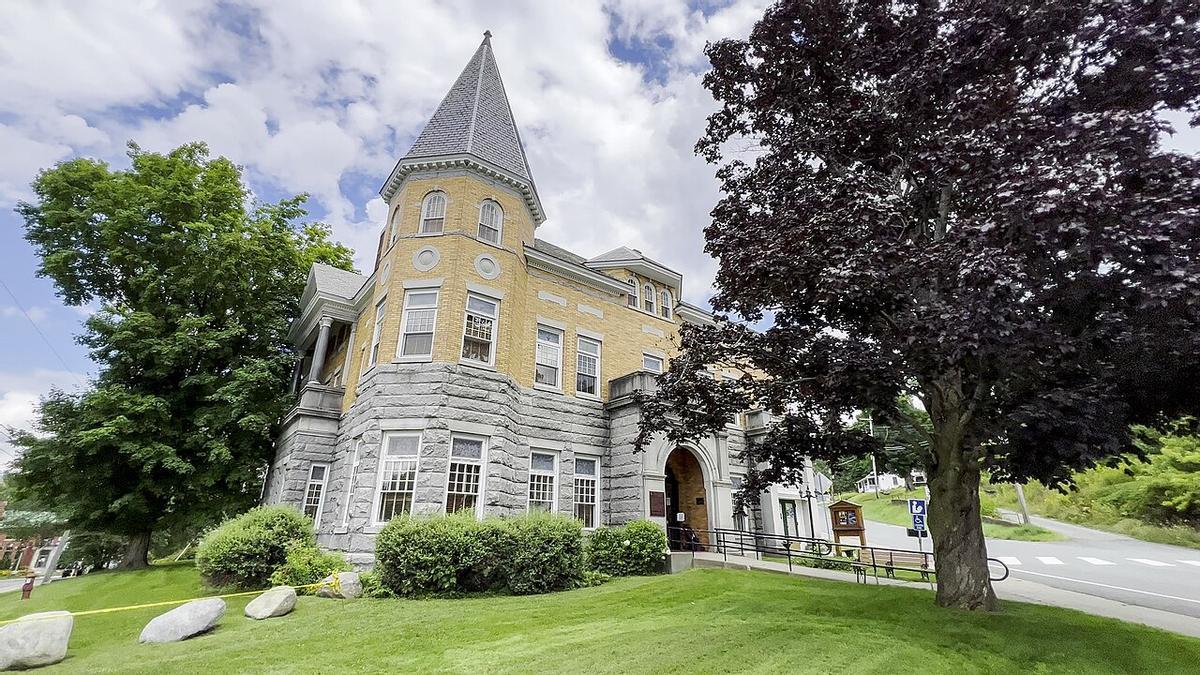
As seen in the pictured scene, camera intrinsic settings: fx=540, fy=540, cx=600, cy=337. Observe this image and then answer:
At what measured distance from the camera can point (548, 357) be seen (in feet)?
57.7

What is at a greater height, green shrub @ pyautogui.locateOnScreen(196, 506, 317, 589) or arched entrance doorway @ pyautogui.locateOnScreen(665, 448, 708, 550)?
arched entrance doorway @ pyautogui.locateOnScreen(665, 448, 708, 550)

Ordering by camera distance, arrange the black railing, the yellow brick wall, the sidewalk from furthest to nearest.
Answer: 1. the yellow brick wall
2. the black railing
3. the sidewalk

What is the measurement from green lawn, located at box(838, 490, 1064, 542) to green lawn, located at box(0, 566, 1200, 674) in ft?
35.9

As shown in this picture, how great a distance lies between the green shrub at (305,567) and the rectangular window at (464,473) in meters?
2.69

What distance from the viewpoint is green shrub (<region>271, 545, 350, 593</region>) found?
11938 mm

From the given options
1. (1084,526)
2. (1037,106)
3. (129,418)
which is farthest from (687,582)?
(1084,526)

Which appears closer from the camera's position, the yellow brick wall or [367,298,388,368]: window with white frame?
the yellow brick wall

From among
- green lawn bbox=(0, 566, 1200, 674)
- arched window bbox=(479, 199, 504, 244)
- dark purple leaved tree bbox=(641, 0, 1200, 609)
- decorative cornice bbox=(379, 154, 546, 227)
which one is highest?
decorative cornice bbox=(379, 154, 546, 227)

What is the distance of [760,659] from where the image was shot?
643cm

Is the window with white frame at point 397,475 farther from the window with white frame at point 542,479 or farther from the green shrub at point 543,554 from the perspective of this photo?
the window with white frame at point 542,479

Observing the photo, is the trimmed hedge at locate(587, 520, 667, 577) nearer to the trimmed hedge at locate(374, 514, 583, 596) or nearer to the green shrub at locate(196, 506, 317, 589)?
the trimmed hedge at locate(374, 514, 583, 596)

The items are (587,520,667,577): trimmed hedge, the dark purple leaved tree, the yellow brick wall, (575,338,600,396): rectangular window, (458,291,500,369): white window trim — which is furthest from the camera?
(575,338,600,396): rectangular window

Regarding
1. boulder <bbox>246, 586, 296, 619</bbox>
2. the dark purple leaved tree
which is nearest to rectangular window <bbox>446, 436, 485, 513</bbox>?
boulder <bbox>246, 586, 296, 619</bbox>

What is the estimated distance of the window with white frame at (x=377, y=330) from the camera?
15616mm
